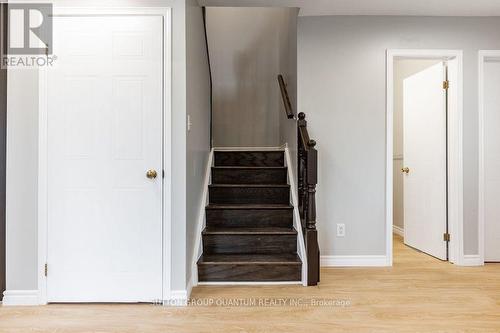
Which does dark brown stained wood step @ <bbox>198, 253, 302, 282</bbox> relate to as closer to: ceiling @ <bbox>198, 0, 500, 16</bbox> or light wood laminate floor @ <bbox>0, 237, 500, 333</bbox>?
light wood laminate floor @ <bbox>0, 237, 500, 333</bbox>

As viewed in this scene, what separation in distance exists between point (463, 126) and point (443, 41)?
832 mm

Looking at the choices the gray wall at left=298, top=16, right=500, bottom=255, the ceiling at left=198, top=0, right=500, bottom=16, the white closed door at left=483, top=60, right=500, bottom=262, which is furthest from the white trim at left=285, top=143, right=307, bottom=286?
the white closed door at left=483, top=60, right=500, bottom=262

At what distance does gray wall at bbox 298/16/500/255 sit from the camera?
10.4ft

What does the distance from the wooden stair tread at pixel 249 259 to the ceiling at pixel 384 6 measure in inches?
84.2

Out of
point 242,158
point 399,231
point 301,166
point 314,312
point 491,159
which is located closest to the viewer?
point 314,312

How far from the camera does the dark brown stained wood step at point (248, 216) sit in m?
3.04

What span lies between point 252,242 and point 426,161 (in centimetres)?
209

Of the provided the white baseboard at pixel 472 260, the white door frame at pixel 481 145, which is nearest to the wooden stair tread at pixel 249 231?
the white baseboard at pixel 472 260

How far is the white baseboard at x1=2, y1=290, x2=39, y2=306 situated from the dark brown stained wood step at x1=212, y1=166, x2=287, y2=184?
1.82 metres

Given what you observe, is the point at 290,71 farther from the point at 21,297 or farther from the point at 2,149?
the point at 21,297

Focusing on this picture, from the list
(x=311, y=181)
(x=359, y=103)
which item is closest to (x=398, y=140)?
(x=359, y=103)

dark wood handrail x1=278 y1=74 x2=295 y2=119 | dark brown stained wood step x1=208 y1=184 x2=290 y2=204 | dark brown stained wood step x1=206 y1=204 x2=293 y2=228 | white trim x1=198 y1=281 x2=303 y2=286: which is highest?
dark wood handrail x1=278 y1=74 x2=295 y2=119

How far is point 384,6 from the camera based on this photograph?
298 centimetres

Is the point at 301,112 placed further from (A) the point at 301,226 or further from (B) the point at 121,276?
(B) the point at 121,276
